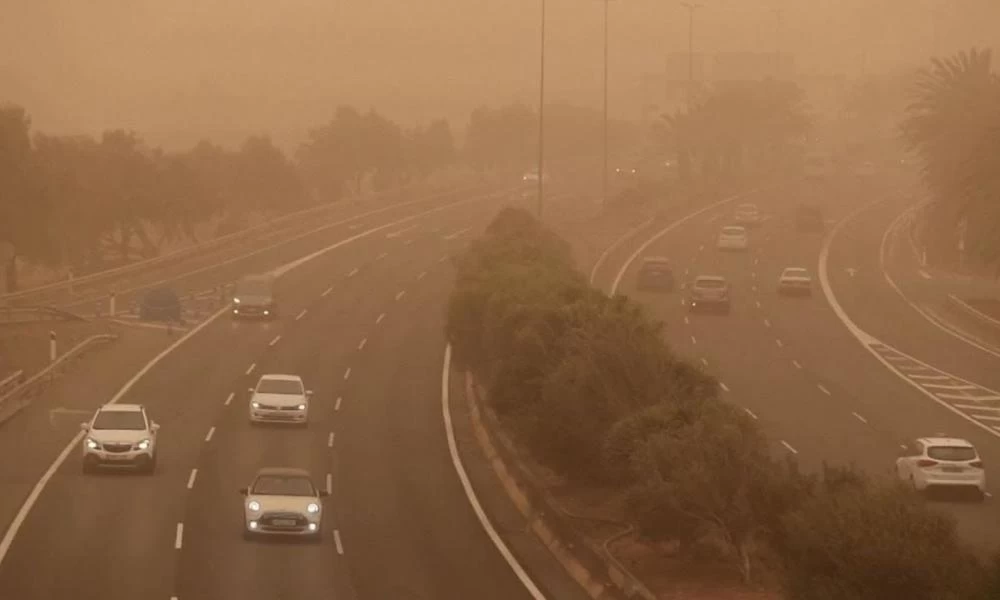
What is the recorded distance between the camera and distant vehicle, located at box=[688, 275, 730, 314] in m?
65.4

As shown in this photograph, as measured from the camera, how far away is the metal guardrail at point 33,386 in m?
43.8

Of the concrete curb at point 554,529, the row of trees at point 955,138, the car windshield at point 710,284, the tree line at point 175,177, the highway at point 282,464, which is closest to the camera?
the concrete curb at point 554,529

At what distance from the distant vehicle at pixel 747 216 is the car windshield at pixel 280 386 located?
188ft

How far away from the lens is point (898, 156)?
519ft

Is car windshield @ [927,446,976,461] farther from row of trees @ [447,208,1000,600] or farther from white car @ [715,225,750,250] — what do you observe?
white car @ [715,225,750,250]

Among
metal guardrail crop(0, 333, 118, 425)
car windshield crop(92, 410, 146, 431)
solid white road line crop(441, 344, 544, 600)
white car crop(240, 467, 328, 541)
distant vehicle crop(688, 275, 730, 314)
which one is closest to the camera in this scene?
solid white road line crop(441, 344, 544, 600)

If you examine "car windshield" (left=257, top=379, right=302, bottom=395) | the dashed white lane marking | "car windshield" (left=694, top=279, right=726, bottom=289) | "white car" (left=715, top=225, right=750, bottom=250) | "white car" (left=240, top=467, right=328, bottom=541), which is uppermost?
"white car" (left=240, top=467, right=328, bottom=541)

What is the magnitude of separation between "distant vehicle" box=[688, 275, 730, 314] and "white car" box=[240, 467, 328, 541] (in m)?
37.4

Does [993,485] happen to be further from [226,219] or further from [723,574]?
[226,219]

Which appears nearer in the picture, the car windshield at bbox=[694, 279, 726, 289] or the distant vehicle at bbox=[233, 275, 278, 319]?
the distant vehicle at bbox=[233, 275, 278, 319]

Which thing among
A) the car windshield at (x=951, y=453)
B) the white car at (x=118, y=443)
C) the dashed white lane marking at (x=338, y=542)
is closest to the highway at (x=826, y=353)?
the car windshield at (x=951, y=453)

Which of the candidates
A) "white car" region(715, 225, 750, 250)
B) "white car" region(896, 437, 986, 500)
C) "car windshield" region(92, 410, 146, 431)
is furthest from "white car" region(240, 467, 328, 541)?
"white car" region(715, 225, 750, 250)

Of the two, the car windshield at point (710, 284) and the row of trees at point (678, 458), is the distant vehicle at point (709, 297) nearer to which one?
the car windshield at point (710, 284)

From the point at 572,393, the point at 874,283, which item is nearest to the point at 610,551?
the point at 572,393
